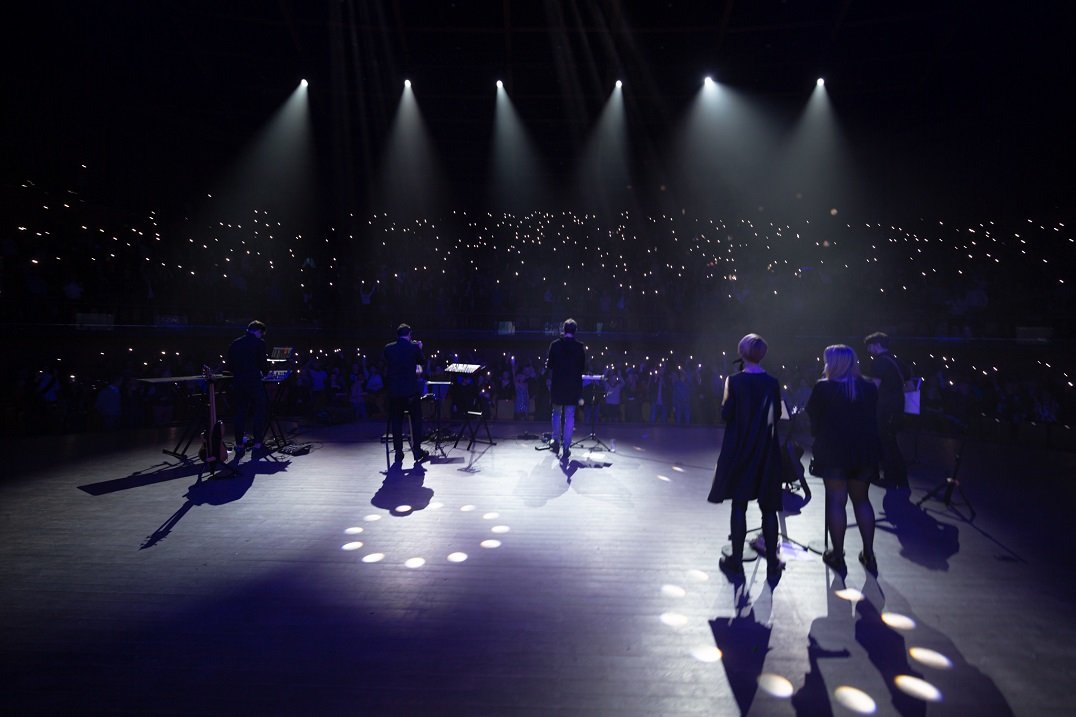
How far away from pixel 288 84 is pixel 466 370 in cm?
1048

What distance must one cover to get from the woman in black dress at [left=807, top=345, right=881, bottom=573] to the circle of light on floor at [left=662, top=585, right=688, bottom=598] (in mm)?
1069

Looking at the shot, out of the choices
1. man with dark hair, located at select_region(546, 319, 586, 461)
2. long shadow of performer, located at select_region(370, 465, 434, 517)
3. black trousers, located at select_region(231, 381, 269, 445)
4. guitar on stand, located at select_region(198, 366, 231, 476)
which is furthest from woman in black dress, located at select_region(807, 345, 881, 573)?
black trousers, located at select_region(231, 381, 269, 445)

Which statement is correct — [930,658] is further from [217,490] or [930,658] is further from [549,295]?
[549,295]

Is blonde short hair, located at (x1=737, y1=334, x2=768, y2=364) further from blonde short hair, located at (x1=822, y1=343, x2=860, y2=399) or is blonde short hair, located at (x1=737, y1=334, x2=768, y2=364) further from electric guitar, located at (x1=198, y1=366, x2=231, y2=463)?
electric guitar, located at (x1=198, y1=366, x2=231, y2=463)

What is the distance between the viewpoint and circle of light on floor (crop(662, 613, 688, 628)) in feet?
8.87

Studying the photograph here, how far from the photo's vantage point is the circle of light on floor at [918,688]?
215 centimetres

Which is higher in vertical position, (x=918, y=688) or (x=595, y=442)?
(x=918, y=688)

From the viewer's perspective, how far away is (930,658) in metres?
2.42

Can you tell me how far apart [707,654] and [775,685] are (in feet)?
1.01

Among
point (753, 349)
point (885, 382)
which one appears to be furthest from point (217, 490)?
point (885, 382)

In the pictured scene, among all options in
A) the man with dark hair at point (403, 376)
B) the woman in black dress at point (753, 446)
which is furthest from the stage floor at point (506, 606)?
the man with dark hair at point (403, 376)

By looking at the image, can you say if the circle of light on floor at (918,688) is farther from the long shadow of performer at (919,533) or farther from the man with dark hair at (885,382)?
the man with dark hair at (885,382)

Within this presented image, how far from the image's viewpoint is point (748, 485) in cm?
316

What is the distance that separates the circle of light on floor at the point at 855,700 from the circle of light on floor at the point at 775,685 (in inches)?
7.1
